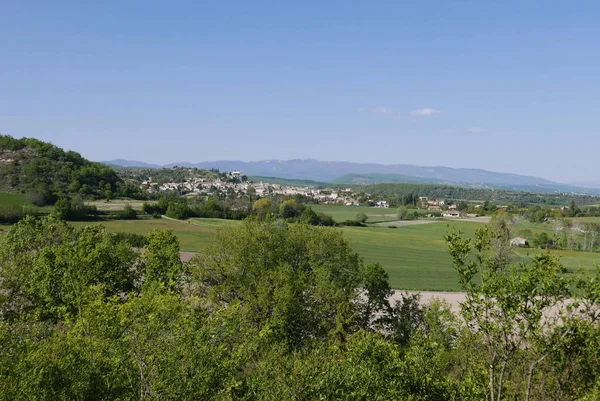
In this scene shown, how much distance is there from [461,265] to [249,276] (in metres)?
22.0

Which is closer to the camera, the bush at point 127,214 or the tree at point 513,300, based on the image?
the tree at point 513,300

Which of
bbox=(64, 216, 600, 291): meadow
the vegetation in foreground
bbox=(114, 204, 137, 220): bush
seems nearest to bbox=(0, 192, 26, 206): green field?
bbox=(64, 216, 600, 291): meadow

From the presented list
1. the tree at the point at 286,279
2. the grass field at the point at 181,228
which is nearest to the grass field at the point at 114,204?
the grass field at the point at 181,228

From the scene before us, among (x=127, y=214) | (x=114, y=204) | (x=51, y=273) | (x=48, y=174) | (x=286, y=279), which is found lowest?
(x=127, y=214)

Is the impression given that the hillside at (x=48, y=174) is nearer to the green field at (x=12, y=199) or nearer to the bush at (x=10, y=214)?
the green field at (x=12, y=199)

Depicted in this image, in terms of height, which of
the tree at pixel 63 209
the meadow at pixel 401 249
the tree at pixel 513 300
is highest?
the tree at pixel 513 300

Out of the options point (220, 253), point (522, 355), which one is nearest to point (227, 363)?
point (522, 355)

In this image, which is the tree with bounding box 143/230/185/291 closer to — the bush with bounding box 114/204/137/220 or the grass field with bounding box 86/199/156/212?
the bush with bounding box 114/204/137/220

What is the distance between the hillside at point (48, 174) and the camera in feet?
378

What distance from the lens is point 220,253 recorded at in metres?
34.5

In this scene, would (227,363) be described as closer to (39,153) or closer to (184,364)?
(184,364)

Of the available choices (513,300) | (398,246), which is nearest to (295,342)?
(513,300)

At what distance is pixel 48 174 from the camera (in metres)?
125

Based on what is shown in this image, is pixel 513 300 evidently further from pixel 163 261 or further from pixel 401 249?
pixel 401 249
